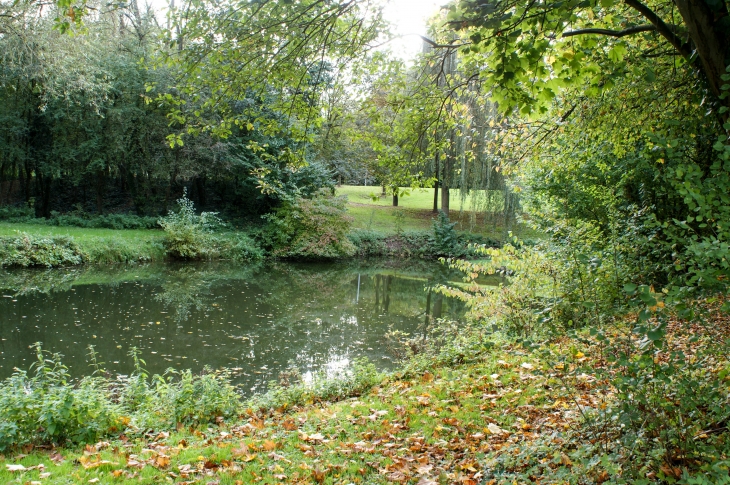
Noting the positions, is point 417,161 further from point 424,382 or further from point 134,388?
point 134,388

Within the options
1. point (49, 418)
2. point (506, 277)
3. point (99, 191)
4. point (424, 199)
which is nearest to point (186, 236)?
point (99, 191)

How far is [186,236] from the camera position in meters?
19.4

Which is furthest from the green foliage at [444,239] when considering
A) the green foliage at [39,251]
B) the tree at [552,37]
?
the tree at [552,37]

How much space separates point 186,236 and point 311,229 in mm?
5249

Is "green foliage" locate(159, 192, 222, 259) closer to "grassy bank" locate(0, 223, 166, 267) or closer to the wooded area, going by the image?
"grassy bank" locate(0, 223, 166, 267)

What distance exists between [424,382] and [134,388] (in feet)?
10.8

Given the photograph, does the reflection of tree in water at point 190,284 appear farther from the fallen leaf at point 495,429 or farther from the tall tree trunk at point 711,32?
the tall tree trunk at point 711,32

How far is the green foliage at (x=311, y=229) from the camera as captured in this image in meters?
21.3

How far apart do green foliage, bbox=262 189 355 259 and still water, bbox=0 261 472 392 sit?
2.50m

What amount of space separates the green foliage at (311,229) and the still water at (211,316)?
250 cm

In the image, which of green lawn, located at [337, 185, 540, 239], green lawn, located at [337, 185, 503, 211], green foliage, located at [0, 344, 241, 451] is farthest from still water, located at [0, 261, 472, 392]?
green lawn, located at [337, 185, 540, 239]

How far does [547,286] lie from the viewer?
250 inches

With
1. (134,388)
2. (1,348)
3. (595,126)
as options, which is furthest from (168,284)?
(595,126)

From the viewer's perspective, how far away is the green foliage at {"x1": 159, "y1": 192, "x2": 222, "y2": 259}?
63.4ft
